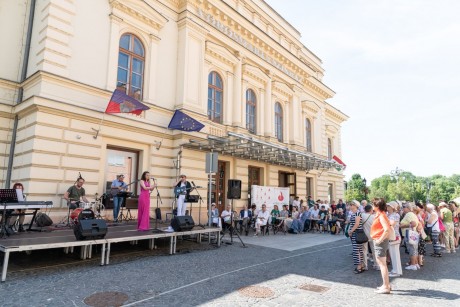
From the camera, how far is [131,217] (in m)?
12.5

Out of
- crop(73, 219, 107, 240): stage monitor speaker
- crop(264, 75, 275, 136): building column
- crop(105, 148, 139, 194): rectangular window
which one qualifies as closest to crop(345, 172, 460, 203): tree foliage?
crop(264, 75, 275, 136): building column

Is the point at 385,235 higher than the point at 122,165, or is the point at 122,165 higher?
the point at 122,165

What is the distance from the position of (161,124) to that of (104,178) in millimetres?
3492

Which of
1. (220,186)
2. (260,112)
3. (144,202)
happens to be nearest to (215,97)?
(260,112)

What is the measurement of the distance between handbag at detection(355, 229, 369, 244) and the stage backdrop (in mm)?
10046

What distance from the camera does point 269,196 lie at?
61.0 feet

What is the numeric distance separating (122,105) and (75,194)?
3596mm

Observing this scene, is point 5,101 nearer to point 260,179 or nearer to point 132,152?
point 132,152

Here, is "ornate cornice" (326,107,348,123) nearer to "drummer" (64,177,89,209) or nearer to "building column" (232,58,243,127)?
"building column" (232,58,243,127)

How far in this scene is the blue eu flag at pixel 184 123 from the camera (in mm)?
13695

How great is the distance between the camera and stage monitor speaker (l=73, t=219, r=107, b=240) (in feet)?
22.7

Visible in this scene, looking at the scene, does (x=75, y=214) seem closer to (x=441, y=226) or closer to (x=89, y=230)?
(x=89, y=230)

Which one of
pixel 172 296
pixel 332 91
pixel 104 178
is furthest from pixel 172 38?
pixel 332 91

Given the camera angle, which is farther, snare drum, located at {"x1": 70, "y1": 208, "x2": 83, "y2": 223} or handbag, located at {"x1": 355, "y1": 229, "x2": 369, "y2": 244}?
snare drum, located at {"x1": 70, "y1": 208, "x2": 83, "y2": 223}
